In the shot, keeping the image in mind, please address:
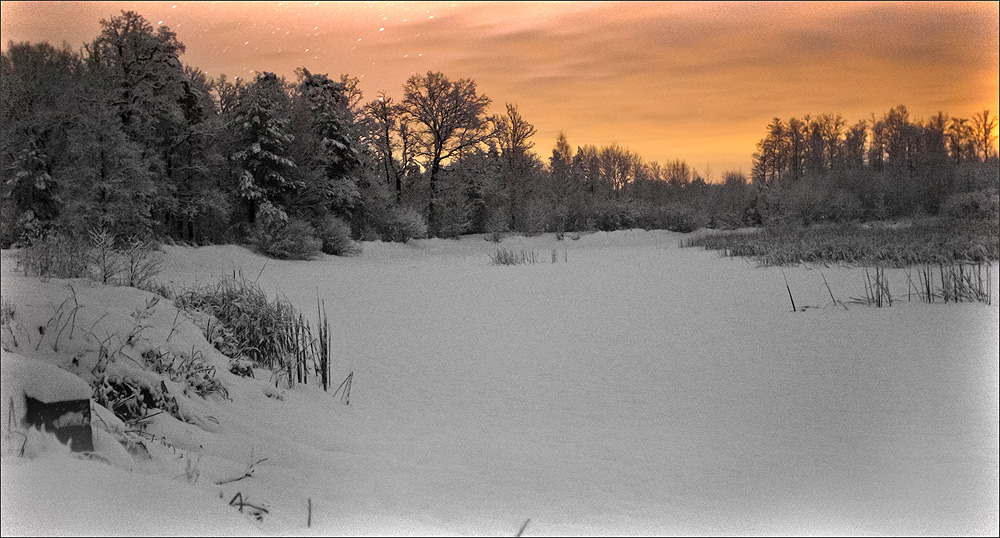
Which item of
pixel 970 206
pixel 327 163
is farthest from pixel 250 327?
pixel 327 163

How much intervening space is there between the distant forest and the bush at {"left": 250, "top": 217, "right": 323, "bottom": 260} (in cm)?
9

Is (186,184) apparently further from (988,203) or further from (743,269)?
(988,203)

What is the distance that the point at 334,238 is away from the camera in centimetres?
2120

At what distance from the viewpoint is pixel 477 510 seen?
8.95 ft

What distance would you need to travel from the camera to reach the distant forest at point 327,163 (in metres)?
13.6

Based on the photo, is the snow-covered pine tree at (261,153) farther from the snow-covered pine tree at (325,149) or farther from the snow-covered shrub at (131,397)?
the snow-covered shrub at (131,397)

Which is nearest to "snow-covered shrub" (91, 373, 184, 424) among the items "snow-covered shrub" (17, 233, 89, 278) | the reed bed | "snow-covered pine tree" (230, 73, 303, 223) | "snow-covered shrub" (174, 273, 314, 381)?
"snow-covered shrub" (174, 273, 314, 381)

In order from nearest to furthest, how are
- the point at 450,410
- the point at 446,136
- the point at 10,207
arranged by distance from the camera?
1. the point at 450,410
2. the point at 10,207
3. the point at 446,136

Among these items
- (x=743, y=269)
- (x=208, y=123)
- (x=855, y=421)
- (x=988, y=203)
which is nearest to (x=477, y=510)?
(x=855, y=421)

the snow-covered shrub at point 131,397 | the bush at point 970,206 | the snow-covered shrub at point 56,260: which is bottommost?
the snow-covered shrub at point 131,397

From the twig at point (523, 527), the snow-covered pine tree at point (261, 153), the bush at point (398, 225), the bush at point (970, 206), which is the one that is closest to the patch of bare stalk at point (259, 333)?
the twig at point (523, 527)

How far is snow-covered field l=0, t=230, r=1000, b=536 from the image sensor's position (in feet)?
7.79

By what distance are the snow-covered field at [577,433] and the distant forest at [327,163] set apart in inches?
116

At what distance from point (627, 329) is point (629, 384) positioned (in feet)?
8.94
